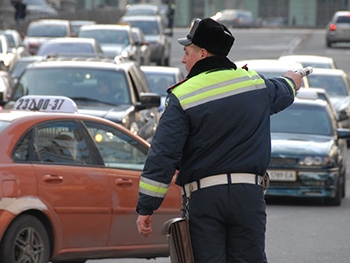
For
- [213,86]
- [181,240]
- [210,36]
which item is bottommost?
[181,240]

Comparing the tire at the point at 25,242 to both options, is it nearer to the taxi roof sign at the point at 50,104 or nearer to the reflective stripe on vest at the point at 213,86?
the taxi roof sign at the point at 50,104

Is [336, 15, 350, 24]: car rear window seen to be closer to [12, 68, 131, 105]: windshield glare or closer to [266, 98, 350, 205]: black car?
[266, 98, 350, 205]: black car

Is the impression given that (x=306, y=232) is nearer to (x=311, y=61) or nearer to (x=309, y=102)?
(x=309, y=102)

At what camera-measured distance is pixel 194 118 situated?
5.50 m

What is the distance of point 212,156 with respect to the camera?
5504mm

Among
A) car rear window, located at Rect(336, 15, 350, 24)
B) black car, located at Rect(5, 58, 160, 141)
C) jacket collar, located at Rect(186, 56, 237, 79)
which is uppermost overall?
jacket collar, located at Rect(186, 56, 237, 79)

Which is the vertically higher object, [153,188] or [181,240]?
[153,188]

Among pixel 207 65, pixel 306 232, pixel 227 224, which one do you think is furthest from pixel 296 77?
pixel 306 232

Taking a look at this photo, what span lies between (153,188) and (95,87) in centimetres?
869

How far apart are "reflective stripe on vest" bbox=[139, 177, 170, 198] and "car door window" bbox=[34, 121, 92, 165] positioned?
113 inches

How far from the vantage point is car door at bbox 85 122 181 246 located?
8469 mm

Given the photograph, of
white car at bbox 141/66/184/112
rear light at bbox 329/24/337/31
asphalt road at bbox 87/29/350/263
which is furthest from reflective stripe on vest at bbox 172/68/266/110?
rear light at bbox 329/24/337/31

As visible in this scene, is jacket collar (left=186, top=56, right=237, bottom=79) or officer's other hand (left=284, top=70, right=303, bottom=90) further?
officer's other hand (left=284, top=70, right=303, bottom=90)

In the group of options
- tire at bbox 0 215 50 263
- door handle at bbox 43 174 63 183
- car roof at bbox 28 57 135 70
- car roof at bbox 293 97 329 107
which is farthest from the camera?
car roof at bbox 293 97 329 107
